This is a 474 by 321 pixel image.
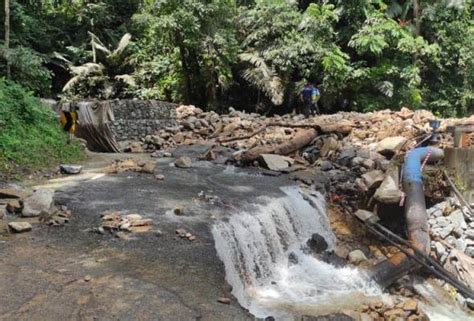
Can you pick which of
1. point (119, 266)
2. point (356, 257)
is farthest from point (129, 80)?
point (119, 266)

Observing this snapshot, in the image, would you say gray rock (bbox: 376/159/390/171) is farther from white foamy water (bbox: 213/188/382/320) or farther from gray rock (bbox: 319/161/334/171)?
white foamy water (bbox: 213/188/382/320)

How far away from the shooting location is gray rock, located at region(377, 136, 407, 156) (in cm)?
1121

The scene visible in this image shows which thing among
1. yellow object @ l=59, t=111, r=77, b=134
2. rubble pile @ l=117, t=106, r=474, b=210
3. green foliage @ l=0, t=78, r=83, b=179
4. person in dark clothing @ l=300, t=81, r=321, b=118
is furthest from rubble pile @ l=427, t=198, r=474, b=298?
yellow object @ l=59, t=111, r=77, b=134

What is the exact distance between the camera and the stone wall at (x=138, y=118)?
14312mm

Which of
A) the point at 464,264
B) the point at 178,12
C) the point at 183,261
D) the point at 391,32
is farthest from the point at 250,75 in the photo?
the point at 183,261

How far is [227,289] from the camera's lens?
5105mm

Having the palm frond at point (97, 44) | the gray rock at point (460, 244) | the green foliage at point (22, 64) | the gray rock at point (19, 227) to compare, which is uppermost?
the palm frond at point (97, 44)

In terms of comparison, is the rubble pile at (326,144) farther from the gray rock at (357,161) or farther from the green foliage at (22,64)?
the green foliage at (22,64)

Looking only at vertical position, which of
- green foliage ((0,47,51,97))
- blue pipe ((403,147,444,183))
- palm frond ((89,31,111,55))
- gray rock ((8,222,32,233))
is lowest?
gray rock ((8,222,32,233))

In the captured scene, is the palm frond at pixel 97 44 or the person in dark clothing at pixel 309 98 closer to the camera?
the person in dark clothing at pixel 309 98

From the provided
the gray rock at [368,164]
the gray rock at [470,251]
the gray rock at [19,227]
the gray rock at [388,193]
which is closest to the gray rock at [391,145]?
the gray rock at [368,164]

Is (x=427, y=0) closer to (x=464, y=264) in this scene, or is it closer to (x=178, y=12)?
(x=178, y=12)

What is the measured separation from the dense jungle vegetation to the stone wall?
3.50m

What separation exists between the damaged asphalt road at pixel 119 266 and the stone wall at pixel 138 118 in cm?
609
